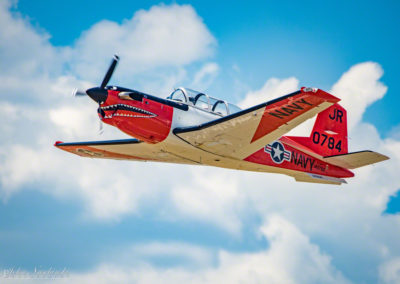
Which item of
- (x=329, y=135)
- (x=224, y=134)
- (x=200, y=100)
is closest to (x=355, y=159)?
(x=329, y=135)

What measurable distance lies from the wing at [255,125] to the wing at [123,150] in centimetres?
177

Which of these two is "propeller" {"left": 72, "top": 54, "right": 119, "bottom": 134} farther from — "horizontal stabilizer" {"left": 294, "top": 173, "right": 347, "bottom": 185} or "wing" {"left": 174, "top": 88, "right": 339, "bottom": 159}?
"horizontal stabilizer" {"left": 294, "top": 173, "right": 347, "bottom": 185}

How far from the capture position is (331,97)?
16.5 metres

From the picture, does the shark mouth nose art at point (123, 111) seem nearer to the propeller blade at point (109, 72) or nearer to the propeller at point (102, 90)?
the propeller at point (102, 90)

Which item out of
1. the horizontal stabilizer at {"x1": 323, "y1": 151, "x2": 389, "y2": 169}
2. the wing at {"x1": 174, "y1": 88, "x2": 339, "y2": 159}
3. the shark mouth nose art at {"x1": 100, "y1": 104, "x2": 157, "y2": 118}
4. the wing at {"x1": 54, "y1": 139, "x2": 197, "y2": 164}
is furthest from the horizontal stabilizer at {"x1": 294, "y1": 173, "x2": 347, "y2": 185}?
the shark mouth nose art at {"x1": 100, "y1": 104, "x2": 157, "y2": 118}

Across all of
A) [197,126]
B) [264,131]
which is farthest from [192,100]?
[264,131]

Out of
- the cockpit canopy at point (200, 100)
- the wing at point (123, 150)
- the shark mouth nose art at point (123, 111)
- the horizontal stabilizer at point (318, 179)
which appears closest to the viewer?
the shark mouth nose art at point (123, 111)

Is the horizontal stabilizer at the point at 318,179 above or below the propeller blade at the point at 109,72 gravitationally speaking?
below

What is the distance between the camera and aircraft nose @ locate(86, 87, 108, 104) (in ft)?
57.6

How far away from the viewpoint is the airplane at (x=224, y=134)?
17.6 meters

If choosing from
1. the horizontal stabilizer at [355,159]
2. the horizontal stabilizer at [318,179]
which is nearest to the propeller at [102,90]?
the horizontal stabilizer at [318,179]

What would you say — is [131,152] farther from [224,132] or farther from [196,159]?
[224,132]

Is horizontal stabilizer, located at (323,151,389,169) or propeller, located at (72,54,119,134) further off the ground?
propeller, located at (72,54,119,134)

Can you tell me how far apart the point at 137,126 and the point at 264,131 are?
4.72 meters
